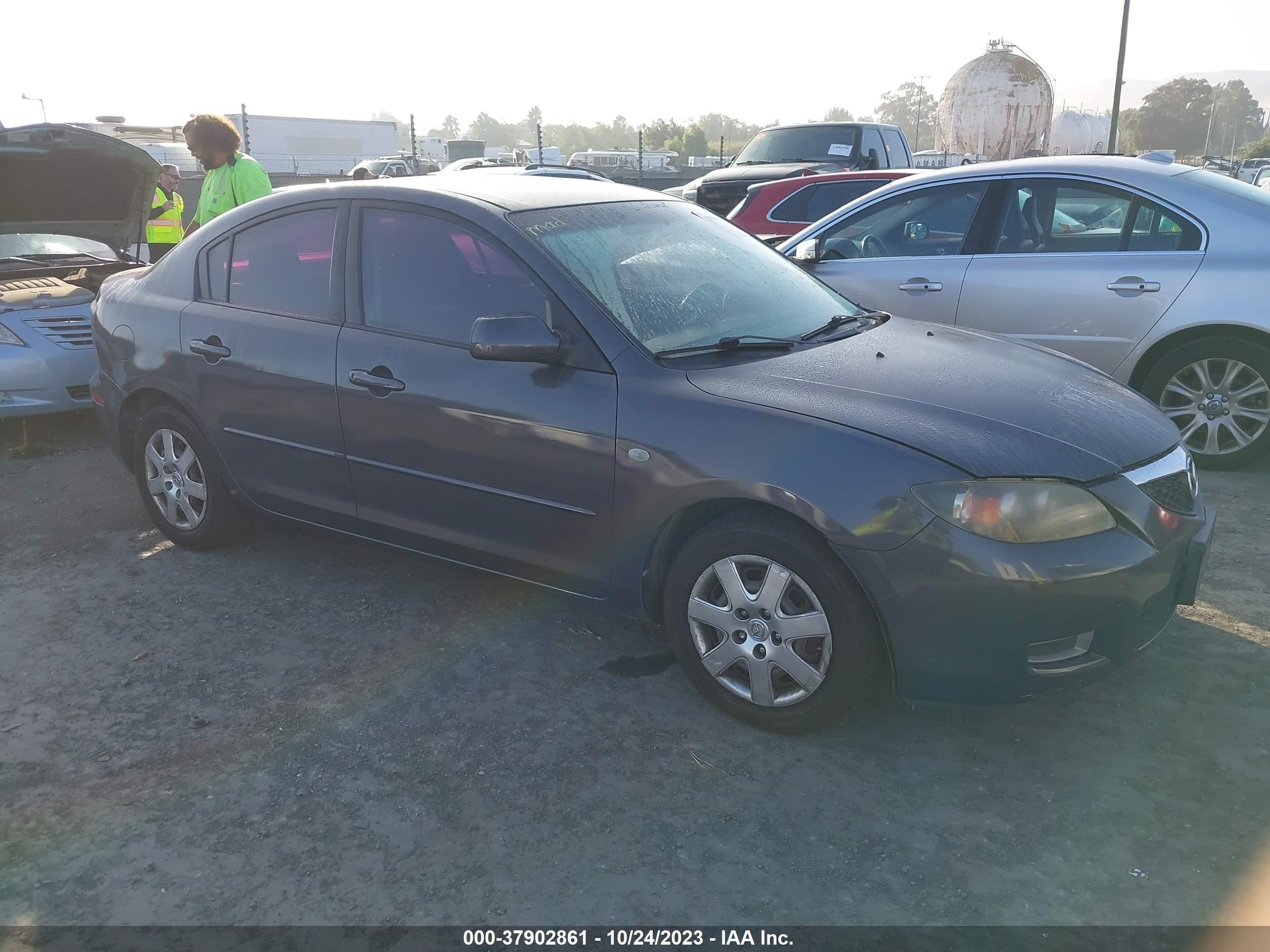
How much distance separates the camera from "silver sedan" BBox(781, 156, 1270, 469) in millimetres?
5141

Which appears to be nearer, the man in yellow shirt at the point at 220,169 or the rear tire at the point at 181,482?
the rear tire at the point at 181,482

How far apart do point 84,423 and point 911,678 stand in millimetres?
6616

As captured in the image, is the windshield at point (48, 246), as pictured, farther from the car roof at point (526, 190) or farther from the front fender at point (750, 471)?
the front fender at point (750, 471)

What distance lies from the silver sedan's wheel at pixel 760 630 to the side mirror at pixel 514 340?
2.90 feet

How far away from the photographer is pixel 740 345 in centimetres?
341

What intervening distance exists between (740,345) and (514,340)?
774mm

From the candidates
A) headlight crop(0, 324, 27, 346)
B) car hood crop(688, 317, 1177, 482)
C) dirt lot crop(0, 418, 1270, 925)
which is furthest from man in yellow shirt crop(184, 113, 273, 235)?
car hood crop(688, 317, 1177, 482)

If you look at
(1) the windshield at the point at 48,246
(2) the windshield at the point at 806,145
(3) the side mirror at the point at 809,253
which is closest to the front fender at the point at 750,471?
(3) the side mirror at the point at 809,253

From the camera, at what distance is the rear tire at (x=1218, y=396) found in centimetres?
517

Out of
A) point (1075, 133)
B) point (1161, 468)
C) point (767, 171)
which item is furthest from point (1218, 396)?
point (1075, 133)

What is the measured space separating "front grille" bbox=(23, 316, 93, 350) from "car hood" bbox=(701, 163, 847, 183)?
7.66 m

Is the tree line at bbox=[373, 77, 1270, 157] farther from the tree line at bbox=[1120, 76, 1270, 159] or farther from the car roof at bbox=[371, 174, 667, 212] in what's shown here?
the car roof at bbox=[371, 174, 667, 212]

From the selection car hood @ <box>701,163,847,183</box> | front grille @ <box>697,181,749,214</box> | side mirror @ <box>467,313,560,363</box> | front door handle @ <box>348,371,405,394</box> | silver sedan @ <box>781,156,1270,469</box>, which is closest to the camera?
side mirror @ <box>467,313,560,363</box>

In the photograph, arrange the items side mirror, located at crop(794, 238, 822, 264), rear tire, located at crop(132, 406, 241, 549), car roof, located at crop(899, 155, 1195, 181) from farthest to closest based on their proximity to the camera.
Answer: side mirror, located at crop(794, 238, 822, 264), car roof, located at crop(899, 155, 1195, 181), rear tire, located at crop(132, 406, 241, 549)
